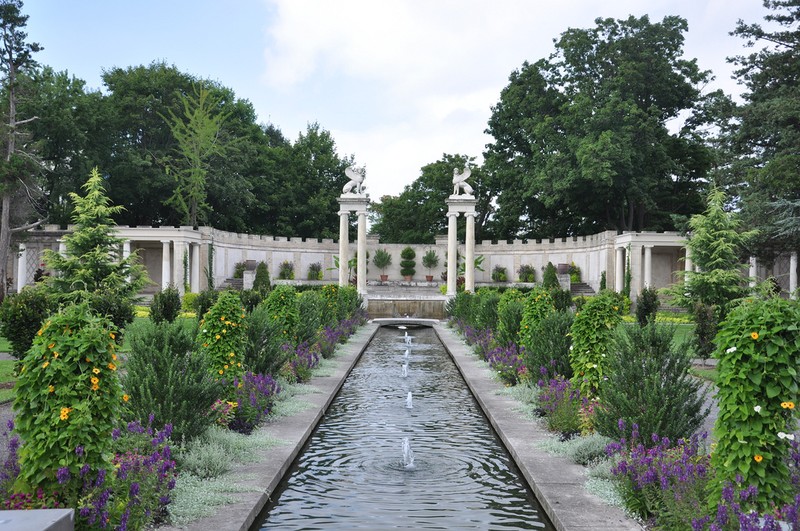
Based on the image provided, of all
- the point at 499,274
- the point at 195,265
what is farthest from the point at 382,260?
the point at 195,265

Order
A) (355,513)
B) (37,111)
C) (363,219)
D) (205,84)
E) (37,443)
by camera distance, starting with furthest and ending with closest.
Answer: (205,84) → (37,111) → (363,219) → (355,513) → (37,443)

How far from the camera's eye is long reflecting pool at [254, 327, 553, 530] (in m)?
6.51

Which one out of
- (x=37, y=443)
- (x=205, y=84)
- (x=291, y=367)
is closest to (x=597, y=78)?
(x=205, y=84)

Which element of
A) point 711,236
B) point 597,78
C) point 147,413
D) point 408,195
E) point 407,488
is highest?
point 597,78

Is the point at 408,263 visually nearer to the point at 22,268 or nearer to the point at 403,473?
the point at 22,268

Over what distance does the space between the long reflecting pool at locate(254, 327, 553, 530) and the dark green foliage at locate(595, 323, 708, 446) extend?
1.38m

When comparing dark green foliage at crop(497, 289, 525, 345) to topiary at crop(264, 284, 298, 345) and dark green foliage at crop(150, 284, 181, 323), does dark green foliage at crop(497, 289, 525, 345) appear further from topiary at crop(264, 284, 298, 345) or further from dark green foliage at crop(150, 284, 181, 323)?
dark green foliage at crop(150, 284, 181, 323)

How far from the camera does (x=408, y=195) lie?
57.5 meters

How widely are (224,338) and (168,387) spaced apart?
254 cm

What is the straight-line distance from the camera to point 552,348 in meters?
11.6

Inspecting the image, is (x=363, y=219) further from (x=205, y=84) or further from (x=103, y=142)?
(x=205, y=84)

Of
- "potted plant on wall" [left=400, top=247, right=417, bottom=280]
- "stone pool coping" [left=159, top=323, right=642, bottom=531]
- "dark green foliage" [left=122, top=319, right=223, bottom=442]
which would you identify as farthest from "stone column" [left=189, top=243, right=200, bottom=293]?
"dark green foliage" [left=122, top=319, right=223, bottom=442]

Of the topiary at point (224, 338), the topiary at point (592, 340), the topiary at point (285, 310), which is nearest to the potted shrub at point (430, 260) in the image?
the topiary at point (285, 310)

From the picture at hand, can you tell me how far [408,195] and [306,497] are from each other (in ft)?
168
